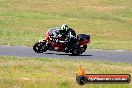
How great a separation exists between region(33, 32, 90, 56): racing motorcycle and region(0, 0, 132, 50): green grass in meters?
6.19

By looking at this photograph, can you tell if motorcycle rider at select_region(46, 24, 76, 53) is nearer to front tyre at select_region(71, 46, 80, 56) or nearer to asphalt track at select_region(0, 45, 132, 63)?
front tyre at select_region(71, 46, 80, 56)

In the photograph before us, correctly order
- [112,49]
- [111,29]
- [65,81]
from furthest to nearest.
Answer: [111,29] → [112,49] → [65,81]

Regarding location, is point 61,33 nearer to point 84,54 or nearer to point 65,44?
point 65,44

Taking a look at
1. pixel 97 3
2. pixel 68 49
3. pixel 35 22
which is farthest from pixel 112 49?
pixel 97 3

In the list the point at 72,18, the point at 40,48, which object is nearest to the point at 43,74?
the point at 40,48

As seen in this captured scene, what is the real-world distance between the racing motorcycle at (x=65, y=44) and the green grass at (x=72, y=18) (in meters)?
6.19

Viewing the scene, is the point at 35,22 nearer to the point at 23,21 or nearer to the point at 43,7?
the point at 23,21

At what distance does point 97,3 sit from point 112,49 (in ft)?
133

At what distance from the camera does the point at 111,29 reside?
175 feet

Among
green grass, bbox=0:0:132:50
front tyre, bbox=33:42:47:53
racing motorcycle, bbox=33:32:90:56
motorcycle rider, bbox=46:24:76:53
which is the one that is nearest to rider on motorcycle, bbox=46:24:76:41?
motorcycle rider, bbox=46:24:76:53

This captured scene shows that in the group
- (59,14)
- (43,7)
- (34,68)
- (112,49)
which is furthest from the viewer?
(43,7)

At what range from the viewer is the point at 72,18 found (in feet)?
197

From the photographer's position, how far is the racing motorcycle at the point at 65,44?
29484mm

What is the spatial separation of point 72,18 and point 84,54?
3014 centimetres
